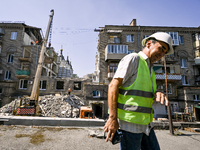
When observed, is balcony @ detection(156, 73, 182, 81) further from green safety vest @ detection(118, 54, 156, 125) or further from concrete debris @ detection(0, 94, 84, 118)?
green safety vest @ detection(118, 54, 156, 125)

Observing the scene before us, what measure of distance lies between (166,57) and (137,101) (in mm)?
28114

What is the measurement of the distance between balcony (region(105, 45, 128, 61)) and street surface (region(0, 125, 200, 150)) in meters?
20.2

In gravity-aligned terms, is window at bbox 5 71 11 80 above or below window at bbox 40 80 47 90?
above

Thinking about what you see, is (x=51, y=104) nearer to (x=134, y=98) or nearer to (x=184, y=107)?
(x=134, y=98)

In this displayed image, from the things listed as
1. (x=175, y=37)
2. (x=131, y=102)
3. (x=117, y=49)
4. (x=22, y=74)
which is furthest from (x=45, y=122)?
(x=175, y=37)

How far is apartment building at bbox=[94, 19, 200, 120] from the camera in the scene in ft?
76.2

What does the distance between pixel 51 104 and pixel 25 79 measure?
11.5 metres

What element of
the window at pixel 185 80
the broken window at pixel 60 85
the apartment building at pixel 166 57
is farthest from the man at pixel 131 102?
the window at pixel 185 80

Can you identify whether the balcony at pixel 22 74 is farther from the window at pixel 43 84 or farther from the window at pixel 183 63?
the window at pixel 183 63

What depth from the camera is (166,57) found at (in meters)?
25.6

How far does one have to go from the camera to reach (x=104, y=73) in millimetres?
24766

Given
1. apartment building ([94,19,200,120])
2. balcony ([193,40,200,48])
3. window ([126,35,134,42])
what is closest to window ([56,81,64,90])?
apartment building ([94,19,200,120])

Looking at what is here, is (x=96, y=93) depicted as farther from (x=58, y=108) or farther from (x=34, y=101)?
(x=34, y=101)

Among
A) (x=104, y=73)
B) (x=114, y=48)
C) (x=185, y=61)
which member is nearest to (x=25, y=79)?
(x=104, y=73)
